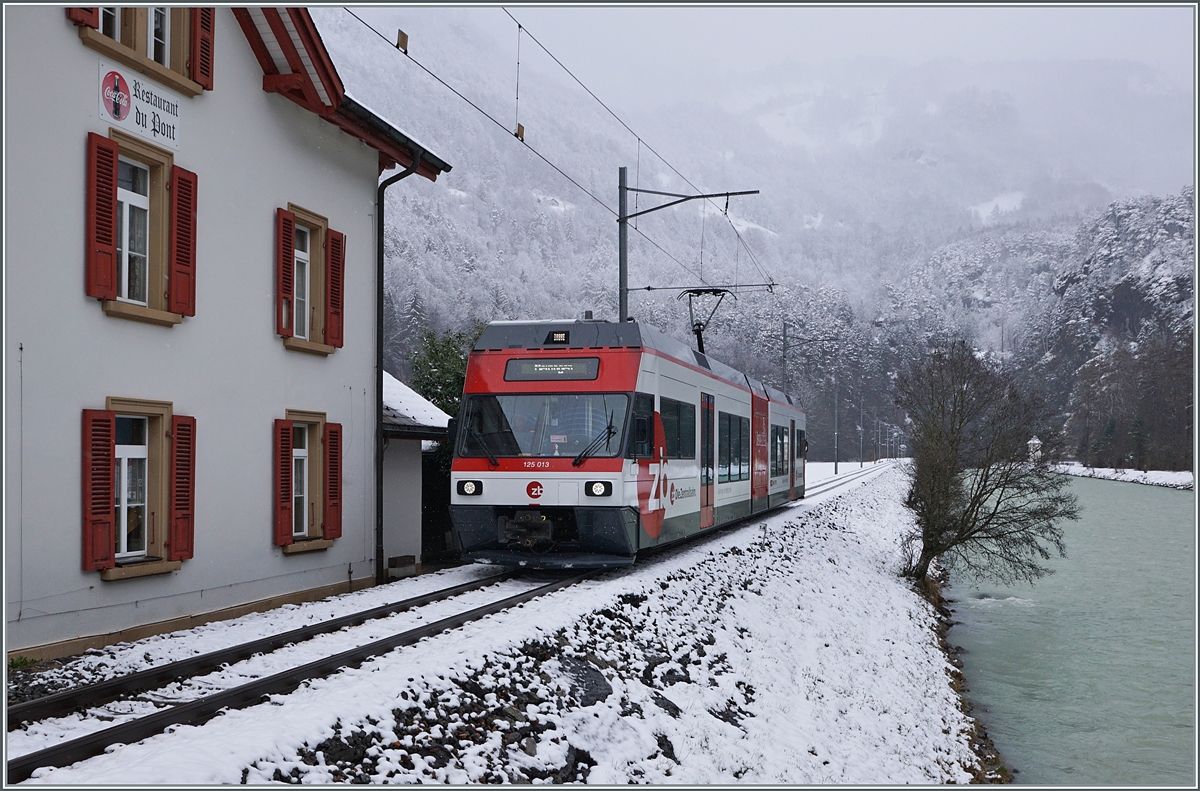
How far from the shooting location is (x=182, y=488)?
1116cm

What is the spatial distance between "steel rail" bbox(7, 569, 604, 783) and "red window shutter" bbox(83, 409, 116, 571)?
2950mm

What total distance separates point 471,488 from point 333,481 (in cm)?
210

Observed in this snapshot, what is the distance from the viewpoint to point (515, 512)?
45.7 feet

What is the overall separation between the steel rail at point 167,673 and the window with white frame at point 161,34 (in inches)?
251

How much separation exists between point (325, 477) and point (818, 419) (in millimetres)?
106953

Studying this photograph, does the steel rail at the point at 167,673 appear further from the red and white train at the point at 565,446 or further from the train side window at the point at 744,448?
the train side window at the point at 744,448

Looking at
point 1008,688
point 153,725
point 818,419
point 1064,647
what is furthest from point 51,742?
point 818,419

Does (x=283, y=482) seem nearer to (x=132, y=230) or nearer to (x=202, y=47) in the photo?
(x=132, y=230)

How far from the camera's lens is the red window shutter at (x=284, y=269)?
42.9 ft

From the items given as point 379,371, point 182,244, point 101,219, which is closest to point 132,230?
point 182,244

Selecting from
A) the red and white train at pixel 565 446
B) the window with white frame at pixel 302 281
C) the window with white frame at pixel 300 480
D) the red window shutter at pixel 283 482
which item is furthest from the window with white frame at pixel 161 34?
the red and white train at pixel 565 446

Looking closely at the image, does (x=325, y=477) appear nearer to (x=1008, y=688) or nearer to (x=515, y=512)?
(x=515, y=512)

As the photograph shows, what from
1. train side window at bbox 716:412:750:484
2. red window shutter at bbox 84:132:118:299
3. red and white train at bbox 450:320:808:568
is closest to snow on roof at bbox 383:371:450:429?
red and white train at bbox 450:320:808:568

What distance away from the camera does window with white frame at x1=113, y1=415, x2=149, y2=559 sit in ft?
34.5
